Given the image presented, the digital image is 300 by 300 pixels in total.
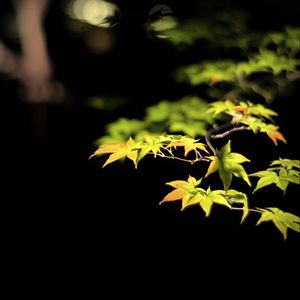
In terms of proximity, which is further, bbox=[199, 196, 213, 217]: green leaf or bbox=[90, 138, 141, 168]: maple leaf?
bbox=[90, 138, 141, 168]: maple leaf

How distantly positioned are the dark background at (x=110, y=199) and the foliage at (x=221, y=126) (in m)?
0.43

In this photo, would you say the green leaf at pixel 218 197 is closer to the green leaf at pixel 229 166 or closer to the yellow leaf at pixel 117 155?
the green leaf at pixel 229 166

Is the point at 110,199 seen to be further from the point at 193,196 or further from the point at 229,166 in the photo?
the point at 229,166

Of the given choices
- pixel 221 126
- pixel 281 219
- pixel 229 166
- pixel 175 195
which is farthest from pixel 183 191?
pixel 221 126

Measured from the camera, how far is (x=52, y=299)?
3.11m

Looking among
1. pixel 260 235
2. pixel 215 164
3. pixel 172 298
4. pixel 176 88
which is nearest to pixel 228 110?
pixel 215 164

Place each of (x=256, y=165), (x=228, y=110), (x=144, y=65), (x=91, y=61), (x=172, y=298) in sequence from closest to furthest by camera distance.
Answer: (x=228, y=110)
(x=172, y=298)
(x=256, y=165)
(x=144, y=65)
(x=91, y=61)

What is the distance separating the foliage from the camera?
1.97 m

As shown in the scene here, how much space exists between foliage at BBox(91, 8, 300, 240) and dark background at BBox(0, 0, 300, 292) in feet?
1.40

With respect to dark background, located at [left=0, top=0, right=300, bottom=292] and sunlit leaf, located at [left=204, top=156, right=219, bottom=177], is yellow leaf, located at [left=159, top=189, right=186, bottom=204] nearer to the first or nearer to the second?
sunlit leaf, located at [left=204, top=156, right=219, bottom=177]

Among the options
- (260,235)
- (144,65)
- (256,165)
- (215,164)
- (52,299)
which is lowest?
(52,299)

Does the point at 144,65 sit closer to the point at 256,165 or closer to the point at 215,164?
the point at 256,165

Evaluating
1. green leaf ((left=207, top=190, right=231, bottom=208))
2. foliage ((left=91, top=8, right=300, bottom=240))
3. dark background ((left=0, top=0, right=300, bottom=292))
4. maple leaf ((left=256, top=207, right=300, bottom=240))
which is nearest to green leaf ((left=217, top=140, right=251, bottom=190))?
foliage ((left=91, top=8, right=300, bottom=240))

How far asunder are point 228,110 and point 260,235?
4.99ft
